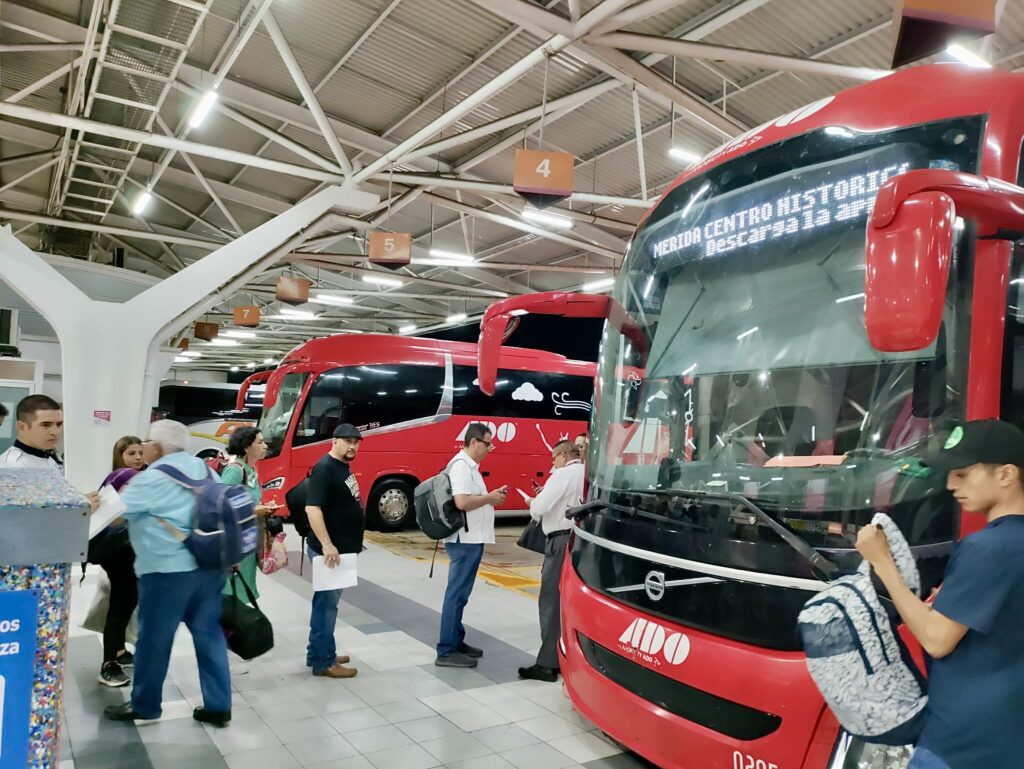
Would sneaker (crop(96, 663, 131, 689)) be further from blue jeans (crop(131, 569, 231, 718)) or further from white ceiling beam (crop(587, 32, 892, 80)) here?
white ceiling beam (crop(587, 32, 892, 80))

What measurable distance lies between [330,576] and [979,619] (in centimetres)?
380

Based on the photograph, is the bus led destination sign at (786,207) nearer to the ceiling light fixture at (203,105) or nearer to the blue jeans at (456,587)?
the blue jeans at (456,587)

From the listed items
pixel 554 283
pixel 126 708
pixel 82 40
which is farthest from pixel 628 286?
pixel 554 283

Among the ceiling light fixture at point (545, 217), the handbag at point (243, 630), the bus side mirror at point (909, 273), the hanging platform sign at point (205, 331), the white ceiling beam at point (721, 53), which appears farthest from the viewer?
the hanging platform sign at point (205, 331)

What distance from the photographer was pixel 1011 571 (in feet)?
5.74

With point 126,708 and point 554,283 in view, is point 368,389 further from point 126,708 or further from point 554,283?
point 554,283

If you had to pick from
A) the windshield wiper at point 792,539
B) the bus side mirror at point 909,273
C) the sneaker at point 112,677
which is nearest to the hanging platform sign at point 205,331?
the sneaker at point 112,677

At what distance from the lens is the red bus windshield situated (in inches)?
103

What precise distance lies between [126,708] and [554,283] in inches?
760

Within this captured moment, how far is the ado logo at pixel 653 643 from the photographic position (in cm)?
300

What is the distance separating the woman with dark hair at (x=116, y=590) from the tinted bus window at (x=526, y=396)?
8574mm

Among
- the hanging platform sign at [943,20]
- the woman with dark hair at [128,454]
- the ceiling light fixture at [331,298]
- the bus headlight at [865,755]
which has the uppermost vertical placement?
the ceiling light fixture at [331,298]

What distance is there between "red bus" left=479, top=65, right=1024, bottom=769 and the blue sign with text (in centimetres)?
213

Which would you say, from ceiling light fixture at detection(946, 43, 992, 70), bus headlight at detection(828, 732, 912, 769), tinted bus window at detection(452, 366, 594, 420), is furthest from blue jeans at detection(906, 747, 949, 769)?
tinted bus window at detection(452, 366, 594, 420)
